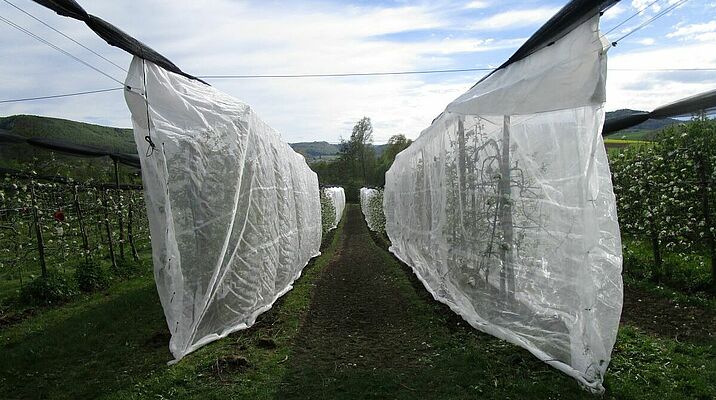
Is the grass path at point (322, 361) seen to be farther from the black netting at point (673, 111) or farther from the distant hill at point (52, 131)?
the distant hill at point (52, 131)

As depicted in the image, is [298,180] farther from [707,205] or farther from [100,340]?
[707,205]

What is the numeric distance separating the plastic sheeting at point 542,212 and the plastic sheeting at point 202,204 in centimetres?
241

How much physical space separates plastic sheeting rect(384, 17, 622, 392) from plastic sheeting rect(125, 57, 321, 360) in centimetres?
241

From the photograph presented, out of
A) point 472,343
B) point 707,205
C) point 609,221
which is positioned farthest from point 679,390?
point 707,205

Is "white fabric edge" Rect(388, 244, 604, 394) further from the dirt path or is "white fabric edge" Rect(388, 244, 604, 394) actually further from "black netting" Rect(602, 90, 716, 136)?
"black netting" Rect(602, 90, 716, 136)

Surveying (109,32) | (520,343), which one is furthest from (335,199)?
(109,32)

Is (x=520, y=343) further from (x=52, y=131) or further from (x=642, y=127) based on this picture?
(x=52, y=131)

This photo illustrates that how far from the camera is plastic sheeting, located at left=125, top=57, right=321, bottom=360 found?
13.0 ft

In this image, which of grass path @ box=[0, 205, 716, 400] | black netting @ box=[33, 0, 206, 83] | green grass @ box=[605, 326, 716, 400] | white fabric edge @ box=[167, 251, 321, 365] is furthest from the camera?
white fabric edge @ box=[167, 251, 321, 365]

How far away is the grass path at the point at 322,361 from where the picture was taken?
332 cm

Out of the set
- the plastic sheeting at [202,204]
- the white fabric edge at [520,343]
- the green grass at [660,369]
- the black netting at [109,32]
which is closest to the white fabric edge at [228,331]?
the plastic sheeting at [202,204]

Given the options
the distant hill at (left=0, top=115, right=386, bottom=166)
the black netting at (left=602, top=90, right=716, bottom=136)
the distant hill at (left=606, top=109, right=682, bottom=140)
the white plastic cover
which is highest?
the distant hill at (left=0, top=115, right=386, bottom=166)

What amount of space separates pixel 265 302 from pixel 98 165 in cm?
509

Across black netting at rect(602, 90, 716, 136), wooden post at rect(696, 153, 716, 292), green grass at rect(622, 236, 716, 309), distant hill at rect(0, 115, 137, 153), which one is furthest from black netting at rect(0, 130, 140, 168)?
wooden post at rect(696, 153, 716, 292)
